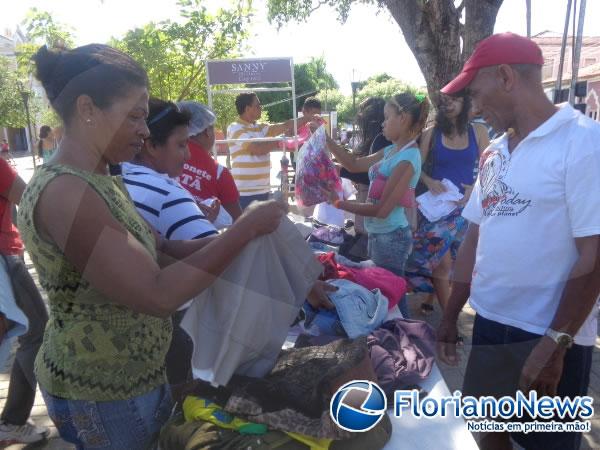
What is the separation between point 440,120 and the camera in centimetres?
364

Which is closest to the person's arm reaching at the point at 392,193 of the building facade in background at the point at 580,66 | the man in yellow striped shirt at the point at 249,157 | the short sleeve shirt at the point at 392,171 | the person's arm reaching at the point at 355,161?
the short sleeve shirt at the point at 392,171

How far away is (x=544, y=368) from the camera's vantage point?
1.64m

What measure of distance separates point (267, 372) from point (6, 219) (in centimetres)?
182

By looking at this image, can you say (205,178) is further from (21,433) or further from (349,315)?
(21,433)

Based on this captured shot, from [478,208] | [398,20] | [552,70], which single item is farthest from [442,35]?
[552,70]

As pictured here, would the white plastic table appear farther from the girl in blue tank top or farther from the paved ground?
the girl in blue tank top

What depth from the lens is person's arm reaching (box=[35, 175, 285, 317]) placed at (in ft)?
3.57

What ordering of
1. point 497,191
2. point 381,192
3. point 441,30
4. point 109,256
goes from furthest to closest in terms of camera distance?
1. point 441,30
2. point 381,192
3. point 497,191
4. point 109,256

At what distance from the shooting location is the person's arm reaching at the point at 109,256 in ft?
3.57

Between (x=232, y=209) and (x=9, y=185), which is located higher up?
(x=9, y=185)

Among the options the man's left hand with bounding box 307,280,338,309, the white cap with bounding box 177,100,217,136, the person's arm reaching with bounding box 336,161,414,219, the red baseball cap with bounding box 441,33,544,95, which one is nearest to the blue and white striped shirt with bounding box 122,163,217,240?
the man's left hand with bounding box 307,280,338,309

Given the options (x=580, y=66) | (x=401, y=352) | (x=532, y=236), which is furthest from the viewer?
(x=580, y=66)

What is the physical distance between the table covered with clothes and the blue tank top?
234 centimetres

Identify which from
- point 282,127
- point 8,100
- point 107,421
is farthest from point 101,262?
point 8,100
